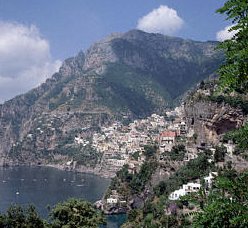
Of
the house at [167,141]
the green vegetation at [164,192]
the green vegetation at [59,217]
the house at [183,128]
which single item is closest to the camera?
the green vegetation at [59,217]

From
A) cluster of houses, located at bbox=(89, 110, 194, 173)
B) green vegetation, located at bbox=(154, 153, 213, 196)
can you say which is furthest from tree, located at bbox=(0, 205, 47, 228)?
cluster of houses, located at bbox=(89, 110, 194, 173)

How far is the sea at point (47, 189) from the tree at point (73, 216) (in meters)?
30.7

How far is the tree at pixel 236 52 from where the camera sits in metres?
3.96

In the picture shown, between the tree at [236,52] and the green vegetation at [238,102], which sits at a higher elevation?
the green vegetation at [238,102]

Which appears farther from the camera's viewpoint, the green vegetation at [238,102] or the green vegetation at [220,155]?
the green vegetation at [238,102]

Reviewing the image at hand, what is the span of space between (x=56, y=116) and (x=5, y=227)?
5969 inches

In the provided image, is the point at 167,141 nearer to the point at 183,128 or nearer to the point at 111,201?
the point at 183,128

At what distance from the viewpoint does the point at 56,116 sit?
565 feet

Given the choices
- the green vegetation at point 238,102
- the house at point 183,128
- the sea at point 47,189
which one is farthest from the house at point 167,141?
the sea at point 47,189

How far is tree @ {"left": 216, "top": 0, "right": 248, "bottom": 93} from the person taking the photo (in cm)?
396

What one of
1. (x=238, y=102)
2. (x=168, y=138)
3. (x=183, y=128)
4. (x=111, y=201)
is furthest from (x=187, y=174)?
(x=111, y=201)

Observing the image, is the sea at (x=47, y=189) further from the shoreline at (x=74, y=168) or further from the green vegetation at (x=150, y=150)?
the green vegetation at (x=150, y=150)

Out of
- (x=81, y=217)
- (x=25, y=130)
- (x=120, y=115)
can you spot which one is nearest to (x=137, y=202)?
(x=81, y=217)

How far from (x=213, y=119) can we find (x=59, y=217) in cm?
3095
